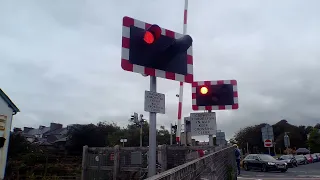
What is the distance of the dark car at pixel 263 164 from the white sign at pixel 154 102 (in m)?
19.8

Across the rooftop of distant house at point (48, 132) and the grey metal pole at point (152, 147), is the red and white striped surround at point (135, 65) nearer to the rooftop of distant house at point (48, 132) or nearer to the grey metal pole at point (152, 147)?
the grey metal pole at point (152, 147)

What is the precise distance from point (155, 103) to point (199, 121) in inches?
117

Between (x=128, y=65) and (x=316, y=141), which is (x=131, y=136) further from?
(x=128, y=65)

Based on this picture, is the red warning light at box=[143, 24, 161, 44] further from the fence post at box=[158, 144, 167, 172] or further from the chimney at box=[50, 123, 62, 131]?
the chimney at box=[50, 123, 62, 131]

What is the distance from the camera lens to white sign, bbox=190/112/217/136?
6.53 m

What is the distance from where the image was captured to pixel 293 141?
9506 cm

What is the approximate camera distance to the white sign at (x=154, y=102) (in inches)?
149

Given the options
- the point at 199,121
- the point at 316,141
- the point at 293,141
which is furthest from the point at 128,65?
the point at 293,141

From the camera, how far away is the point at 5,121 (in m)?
9.97

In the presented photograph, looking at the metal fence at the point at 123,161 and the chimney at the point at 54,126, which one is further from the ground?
the chimney at the point at 54,126

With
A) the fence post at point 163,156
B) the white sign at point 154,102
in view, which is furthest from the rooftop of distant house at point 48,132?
the white sign at point 154,102

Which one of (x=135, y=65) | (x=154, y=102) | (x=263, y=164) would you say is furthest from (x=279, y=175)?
(x=135, y=65)

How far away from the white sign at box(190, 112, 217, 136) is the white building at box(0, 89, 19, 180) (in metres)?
6.83

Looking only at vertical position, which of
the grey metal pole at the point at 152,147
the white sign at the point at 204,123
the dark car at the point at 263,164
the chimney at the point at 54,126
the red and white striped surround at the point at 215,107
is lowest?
the dark car at the point at 263,164
